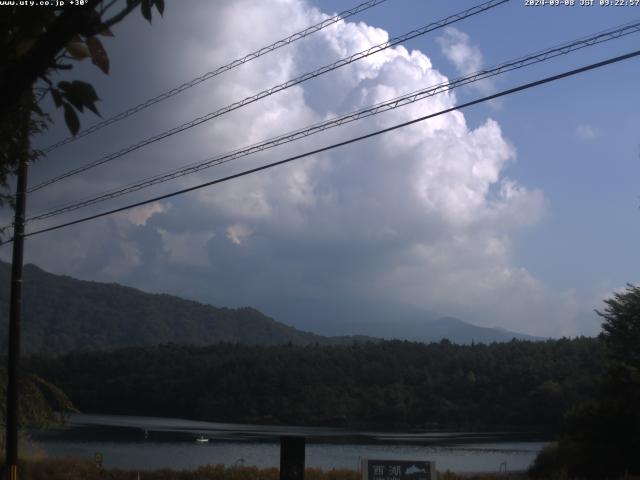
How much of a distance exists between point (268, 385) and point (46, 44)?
59278 millimetres

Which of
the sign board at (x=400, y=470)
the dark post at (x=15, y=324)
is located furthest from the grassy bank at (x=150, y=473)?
the sign board at (x=400, y=470)

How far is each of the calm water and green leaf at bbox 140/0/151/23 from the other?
1013 inches

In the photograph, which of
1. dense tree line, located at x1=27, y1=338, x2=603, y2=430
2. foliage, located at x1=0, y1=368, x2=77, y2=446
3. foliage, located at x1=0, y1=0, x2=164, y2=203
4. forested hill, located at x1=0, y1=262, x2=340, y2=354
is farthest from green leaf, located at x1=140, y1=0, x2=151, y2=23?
forested hill, located at x1=0, y1=262, x2=340, y2=354

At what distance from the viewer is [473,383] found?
55719 mm

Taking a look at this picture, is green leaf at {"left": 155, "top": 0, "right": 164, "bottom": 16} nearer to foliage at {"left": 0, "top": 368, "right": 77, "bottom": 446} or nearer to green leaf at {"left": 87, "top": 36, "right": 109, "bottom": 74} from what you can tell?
green leaf at {"left": 87, "top": 36, "right": 109, "bottom": 74}

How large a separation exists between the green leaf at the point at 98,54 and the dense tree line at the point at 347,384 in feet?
155

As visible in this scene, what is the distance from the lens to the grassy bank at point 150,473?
79.0 ft

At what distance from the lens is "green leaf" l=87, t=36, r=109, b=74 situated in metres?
4.07

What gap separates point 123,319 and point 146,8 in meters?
151

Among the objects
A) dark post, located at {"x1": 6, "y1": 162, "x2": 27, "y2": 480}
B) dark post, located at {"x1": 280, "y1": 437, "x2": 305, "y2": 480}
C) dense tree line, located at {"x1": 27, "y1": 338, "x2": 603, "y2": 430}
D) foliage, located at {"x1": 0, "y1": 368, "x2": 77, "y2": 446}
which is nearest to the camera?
dark post, located at {"x1": 280, "y1": 437, "x2": 305, "y2": 480}

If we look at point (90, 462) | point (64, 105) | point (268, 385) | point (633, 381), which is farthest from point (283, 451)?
point (268, 385)

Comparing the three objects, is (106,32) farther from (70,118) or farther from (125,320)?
(125,320)

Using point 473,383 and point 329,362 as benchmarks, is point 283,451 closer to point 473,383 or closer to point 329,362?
point 473,383

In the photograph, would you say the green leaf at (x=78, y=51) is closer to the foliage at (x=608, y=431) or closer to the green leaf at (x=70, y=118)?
the green leaf at (x=70, y=118)
